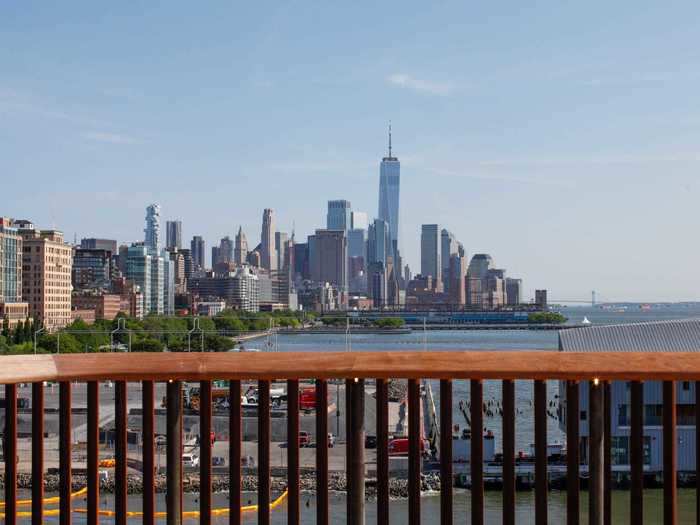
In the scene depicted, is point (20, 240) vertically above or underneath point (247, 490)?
above

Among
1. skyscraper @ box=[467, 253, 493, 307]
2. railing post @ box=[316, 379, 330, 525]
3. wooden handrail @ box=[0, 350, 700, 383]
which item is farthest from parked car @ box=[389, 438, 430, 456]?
skyscraper @ box=[467, 253, 493, 307]

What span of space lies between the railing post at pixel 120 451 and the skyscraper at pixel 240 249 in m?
A: 163

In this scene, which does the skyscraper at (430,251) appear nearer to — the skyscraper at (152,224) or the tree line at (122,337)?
the skyscraper at (152,224)

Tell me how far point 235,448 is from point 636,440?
31.2 inches

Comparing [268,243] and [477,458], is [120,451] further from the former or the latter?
[268,243]

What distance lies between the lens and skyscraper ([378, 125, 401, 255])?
176750 millimetres

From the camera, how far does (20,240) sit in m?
57.5

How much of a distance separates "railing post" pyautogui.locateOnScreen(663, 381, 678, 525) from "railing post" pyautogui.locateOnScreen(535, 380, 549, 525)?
9.1 inches

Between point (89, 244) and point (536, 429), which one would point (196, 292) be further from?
point (536, 429)

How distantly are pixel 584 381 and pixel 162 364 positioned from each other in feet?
2.72

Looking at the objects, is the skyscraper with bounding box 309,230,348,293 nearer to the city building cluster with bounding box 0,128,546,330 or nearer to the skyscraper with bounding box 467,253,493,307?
the city building cluster with bounding box 0,128,546,330

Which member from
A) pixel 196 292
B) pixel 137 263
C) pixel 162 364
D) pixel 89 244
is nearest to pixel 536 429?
pixel 162 364

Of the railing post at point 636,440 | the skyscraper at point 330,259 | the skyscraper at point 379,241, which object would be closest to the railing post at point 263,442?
the railing post at point 636,440

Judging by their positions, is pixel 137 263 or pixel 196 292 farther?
pixel 196 292
